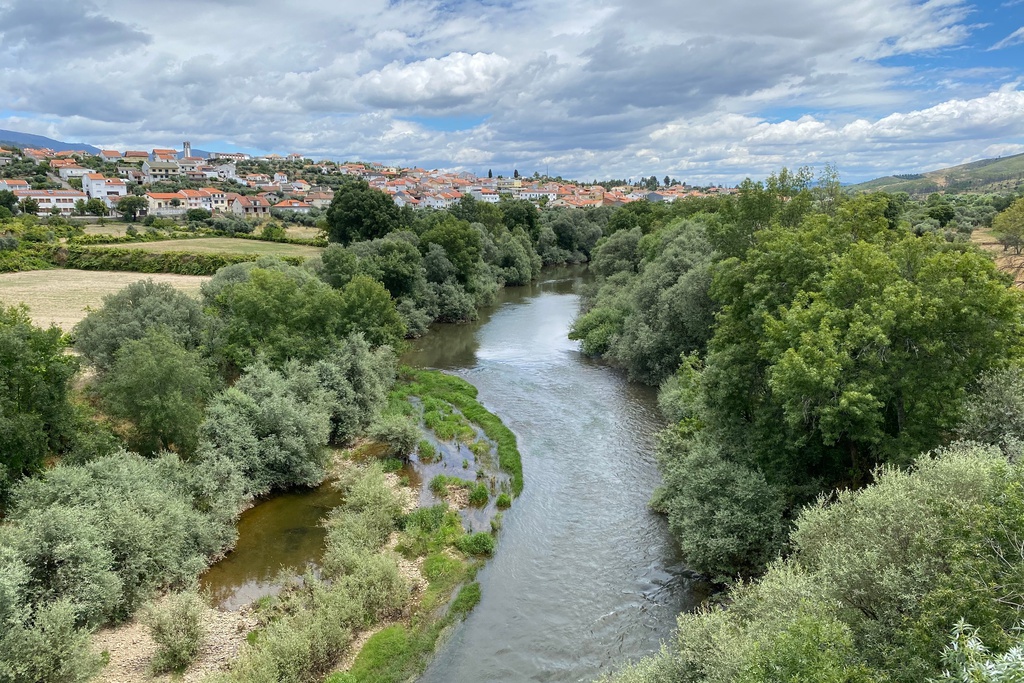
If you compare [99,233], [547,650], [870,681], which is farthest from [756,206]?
[99,233]

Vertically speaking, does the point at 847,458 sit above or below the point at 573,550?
above

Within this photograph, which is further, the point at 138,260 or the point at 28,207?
the point at 28,207

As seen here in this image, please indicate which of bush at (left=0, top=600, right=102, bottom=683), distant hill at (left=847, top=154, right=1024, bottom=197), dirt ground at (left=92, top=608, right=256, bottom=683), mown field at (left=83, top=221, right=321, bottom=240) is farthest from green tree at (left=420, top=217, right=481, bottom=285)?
distant hill at (left=847, top=154, right=1024, bottom=197)

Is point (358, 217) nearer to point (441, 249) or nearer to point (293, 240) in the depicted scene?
point (441, 249)

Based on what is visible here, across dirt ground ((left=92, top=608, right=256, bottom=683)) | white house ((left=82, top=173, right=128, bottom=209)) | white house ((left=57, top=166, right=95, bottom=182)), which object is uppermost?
white house ((left=57, top=166, right=95, bottom=182))

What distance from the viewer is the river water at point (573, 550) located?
15.2 m

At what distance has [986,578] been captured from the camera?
7.47 metres

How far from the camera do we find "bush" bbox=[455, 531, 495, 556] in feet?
63.9

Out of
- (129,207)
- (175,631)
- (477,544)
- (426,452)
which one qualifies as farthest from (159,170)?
(175,631)

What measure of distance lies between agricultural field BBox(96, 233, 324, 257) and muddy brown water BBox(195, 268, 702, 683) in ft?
131

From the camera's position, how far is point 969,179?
14825 centimetres

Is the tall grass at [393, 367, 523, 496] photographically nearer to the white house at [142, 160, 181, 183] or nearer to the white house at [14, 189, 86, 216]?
the white house at [14, 189, 86, 216]

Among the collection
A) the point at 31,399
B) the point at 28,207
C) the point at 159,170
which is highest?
the point at 159,170

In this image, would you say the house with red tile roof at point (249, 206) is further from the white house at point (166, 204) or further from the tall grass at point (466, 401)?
the tall grass at point (466, 401)
